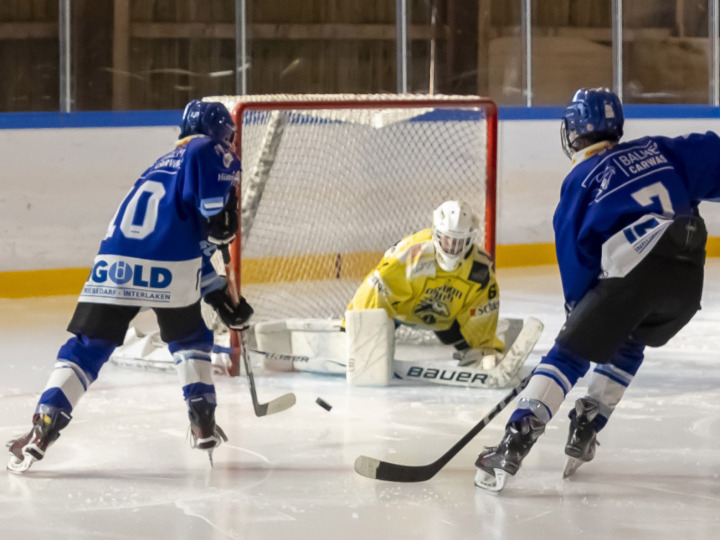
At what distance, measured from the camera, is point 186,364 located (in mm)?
3049

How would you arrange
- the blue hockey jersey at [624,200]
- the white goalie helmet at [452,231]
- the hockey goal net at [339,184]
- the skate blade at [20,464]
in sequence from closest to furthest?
the blue hockey jersey at [624,200] < the skate blade at [20,464] < the white goalie helmet at [452,231] < the hockey goal net at [339,184]

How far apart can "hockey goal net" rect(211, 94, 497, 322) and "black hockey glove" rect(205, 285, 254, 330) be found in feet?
4.35

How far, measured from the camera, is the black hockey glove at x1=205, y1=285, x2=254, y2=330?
3.20 m

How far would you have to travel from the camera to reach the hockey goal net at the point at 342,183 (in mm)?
4633

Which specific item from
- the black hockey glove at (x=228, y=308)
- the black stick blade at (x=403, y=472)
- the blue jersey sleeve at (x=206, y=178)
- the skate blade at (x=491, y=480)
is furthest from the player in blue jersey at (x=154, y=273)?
the skate blade at (x=491, y=480)

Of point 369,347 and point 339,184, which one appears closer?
point 369,347

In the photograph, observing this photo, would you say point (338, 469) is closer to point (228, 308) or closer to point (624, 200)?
point (228, 308)

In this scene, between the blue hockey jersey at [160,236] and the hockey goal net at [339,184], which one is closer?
the blue hockey jersey at [160,236]

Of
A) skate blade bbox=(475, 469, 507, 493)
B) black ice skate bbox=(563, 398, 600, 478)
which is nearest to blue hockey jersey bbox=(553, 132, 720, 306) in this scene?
black ice skate bbox=(563, 398, 600, 478)

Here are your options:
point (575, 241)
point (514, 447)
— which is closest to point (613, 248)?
point (575, 241)

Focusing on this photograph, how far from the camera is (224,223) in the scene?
9.76 feet

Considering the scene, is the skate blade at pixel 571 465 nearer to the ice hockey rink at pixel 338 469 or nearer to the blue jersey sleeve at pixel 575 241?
the ice hockey rink at pixel 338 469

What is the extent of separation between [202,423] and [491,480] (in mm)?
705

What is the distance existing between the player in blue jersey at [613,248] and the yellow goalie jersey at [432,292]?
4.39 feet
